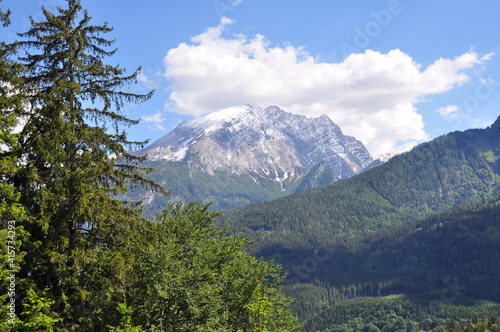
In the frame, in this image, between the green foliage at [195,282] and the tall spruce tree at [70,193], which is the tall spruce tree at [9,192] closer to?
the tall spruce tree at [70,193]

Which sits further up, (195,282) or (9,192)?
(9,192)

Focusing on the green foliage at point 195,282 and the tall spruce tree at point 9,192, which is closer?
the tall spruce tree at point 9,192

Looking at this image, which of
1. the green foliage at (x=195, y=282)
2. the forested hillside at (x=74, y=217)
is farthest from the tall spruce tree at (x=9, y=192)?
the green foliage at (x=195, y=282)

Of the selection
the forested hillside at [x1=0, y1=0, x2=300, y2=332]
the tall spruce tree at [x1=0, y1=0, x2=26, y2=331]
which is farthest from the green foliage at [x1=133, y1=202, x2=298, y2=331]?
the tall spruce tree at [x1=0, y1=0, x2=26, y2=331]

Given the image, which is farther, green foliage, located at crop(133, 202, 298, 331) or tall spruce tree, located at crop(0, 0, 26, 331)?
green foliage, located at crop(133, 202, 298, 331)

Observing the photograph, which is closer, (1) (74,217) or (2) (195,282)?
(1) (74,217)

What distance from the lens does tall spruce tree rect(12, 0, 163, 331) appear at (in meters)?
18.0

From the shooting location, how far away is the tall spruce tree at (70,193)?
59.2ft

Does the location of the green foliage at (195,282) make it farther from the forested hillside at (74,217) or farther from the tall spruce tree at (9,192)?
the tall spruce tree at (9,192)

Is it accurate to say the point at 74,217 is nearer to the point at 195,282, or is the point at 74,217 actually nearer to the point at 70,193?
the point at 70,193

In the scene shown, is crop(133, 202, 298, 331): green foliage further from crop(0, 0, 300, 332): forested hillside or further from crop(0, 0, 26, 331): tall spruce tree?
crop(0, 0, 26, 331): tall spruce tree

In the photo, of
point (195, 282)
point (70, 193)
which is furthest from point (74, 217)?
point (195, 282)

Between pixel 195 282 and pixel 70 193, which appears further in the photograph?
pixel 195 282

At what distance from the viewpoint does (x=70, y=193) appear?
59.5ft
